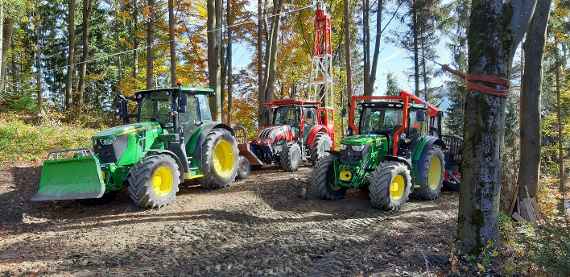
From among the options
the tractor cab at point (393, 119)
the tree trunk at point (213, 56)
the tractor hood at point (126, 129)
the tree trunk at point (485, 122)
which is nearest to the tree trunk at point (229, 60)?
the tree trunk at point (213, 56)

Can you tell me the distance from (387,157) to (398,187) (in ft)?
1.86

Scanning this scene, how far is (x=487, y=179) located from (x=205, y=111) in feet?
20.4

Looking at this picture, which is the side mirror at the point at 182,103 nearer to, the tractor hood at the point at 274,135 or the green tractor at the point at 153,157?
the green tractor at the point at 153,157

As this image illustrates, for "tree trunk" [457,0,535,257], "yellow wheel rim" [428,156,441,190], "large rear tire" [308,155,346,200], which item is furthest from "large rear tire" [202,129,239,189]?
"tree trunk" [457,0,535,257]

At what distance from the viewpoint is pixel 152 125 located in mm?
8383

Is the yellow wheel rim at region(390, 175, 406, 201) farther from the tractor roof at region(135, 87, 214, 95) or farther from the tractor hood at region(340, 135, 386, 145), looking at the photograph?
the tractor roof at region(135, 87, 214, 95)

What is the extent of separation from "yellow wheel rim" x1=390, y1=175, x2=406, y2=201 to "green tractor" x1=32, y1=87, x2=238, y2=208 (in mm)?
3437

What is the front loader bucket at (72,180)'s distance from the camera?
6922 mm

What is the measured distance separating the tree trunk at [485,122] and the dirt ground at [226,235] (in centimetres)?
55

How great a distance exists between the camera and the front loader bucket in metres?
6.92

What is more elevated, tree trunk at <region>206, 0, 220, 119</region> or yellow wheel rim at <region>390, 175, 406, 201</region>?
tree trunk at <region>206, 0, 220, 119</region>

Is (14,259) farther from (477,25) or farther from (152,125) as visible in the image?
(477,25)

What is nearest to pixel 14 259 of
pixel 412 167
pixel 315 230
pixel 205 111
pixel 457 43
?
pixel 315 230

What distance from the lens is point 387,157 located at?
8.18 metres
